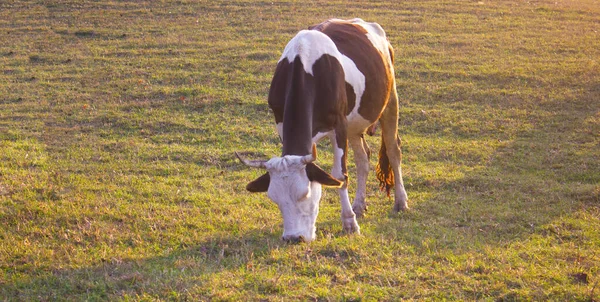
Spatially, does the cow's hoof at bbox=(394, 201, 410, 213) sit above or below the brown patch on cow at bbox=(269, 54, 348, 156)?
below

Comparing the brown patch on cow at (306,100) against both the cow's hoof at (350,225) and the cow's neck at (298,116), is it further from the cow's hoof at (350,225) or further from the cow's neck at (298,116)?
the cow's hoof at (350,225)

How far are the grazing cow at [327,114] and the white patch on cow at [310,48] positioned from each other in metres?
0.01

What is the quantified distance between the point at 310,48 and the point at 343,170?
1.31 metres

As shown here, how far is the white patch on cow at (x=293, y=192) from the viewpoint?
20.1 ft

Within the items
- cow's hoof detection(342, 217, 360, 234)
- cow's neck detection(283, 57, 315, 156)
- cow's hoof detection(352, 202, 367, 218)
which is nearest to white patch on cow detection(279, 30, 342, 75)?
cow's neck detection(283, 57, 315, 156)

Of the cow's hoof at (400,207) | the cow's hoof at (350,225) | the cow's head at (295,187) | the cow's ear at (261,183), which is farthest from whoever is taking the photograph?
the cow's hoof at (400,207)

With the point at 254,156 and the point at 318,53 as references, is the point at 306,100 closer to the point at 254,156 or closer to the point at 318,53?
the point at 318,53

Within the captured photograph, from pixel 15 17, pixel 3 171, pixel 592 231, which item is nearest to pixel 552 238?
pixel 592 231

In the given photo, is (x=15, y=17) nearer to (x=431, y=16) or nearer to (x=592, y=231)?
(x=431, y=16)

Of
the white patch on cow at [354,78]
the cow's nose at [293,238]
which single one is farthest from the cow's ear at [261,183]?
the white patch on cow at [354,78]

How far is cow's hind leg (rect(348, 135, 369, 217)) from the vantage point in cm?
843

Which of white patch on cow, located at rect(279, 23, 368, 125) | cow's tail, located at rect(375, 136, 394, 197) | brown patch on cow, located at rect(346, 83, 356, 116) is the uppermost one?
white patch on cow, located at rect(279, 23, 368, 125)

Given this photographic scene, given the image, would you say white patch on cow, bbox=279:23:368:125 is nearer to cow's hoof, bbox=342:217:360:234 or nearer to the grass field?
Answer: cow's hoof, bbox=342:217:360:234

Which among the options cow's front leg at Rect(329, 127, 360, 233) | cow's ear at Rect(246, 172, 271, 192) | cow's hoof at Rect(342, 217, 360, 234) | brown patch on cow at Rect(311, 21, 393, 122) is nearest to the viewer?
cow's ear at Rect(246, 172, 271, 192)
